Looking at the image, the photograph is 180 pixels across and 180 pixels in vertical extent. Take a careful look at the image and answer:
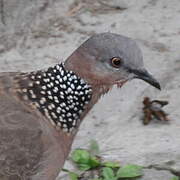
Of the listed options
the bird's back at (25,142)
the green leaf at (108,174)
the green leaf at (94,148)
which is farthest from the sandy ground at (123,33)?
the bird's back at (25,142)

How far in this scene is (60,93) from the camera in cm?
518

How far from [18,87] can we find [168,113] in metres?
1.85

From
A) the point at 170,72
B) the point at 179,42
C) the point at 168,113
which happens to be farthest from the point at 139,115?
the point at 179,42

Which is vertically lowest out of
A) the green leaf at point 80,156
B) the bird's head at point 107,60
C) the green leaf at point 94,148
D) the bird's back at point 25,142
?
the bird's back at point 25,142

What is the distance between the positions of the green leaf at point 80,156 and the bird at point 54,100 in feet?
2.47

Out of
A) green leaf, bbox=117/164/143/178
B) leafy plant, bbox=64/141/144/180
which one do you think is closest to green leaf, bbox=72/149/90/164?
leafy plant, bbox=64/141/144/180

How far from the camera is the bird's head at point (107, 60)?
199 inches

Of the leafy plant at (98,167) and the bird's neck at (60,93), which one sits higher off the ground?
the bird's neck at (60,93)

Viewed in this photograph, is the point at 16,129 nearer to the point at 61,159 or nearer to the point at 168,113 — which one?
A: the point at 61,159

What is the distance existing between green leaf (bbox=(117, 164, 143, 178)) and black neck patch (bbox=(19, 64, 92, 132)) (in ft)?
2.46

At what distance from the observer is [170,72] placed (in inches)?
277

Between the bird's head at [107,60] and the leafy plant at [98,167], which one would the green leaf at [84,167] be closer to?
the leafy plant at [98,167]

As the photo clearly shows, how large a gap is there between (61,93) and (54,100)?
0.22ft

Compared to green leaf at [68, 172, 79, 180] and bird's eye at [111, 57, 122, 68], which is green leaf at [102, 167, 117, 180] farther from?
bird's eye at [111, 57, 122, 68]
